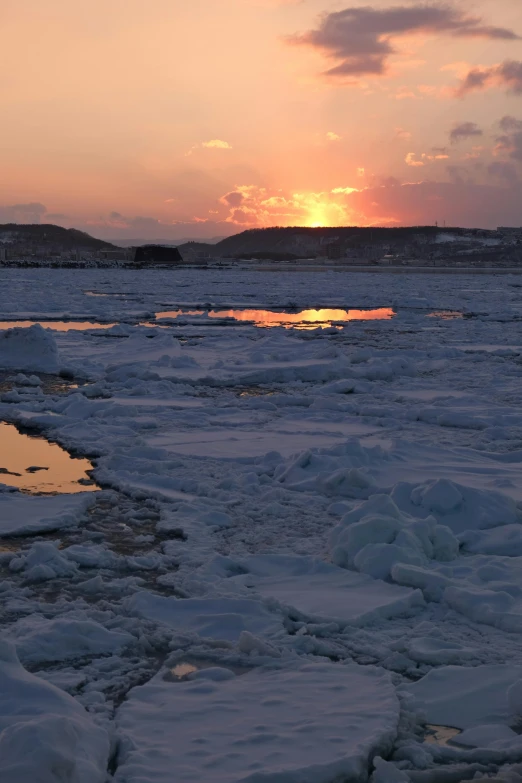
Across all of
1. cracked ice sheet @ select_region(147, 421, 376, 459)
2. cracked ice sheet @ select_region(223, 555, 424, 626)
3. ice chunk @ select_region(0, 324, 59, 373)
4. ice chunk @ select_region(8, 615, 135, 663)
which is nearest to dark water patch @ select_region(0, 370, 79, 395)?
ice chunk @ select_region(0, 324, 59, 373)

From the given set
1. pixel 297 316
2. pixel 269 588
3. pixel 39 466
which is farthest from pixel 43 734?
pixel 297 316

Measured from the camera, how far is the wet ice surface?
9.20 ft

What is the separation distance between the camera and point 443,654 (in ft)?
11.2

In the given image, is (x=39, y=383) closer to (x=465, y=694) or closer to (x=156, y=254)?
(x=465, y=694)

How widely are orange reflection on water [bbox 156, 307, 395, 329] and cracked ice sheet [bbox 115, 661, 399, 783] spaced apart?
1725cm

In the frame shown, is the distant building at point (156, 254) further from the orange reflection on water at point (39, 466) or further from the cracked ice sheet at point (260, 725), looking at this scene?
Answer: the cracked ice sheet at point (260, 725)

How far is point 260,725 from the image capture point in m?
2.90

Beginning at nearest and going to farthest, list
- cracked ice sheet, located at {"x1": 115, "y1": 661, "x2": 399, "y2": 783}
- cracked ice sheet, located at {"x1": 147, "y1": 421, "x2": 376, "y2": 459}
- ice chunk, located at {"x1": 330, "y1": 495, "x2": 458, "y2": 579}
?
cracked ice sheet, located at {"x1": 115, "y1": 661, "x2": 399, "y2": 783}
ice chunk, located at {"x1": 330, "y1": 495, "x2": 458, "y2": 579}
cracked ice sheet, located at {"x1": 147, "y1": 421, "x2": 376, "y2": 459}

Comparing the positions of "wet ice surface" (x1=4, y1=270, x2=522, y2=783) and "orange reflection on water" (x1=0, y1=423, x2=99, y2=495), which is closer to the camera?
"wet ice surface" (x1=4, y1=270, x2=522, y2=783)

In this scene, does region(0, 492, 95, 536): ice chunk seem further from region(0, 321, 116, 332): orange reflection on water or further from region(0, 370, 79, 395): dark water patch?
region(0, 321, 116, 332): orange reflection on water

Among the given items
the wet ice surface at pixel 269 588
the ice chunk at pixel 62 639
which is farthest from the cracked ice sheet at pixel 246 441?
the ice chunk at pixel 62 639

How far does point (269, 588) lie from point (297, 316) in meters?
20.8

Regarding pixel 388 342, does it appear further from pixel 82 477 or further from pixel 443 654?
pixel 443 654

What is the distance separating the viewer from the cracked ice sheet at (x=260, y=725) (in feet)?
8.65
